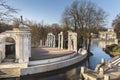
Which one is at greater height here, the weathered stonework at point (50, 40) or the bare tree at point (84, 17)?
the bare tree at point (84, 17)

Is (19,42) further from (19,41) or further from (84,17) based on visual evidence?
(84,17)

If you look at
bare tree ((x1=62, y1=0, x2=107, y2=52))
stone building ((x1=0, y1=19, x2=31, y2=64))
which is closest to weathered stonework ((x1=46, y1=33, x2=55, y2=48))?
bare tree ((x1=62, y1=0, x2=107, y2=52))

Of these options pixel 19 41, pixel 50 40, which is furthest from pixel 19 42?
pixel 50 40

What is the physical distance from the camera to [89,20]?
30641 millimetres

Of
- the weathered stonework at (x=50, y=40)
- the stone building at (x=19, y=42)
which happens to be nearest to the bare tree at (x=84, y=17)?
the weathered stonework at (x=50, y=40)

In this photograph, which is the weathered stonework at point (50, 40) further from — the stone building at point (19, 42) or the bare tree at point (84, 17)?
the stone building at point (19, 42)

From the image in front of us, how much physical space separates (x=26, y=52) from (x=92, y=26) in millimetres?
17133

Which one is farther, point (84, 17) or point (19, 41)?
point (84, 17)

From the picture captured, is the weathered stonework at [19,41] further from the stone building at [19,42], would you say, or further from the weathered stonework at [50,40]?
the weathered stonework at [50,40]

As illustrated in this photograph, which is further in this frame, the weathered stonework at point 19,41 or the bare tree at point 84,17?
the bare tree at point 84,17

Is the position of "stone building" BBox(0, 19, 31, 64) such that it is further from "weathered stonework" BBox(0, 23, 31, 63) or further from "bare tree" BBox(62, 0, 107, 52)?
"bare tree" BBox(62, 0, 107, 52)

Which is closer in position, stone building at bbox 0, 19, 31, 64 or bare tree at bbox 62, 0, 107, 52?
stone building at bbox 0, 19, 31, 64

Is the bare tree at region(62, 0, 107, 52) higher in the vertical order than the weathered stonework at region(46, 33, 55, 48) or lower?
higher

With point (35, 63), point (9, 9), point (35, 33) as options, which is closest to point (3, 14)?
point (9, 9)
